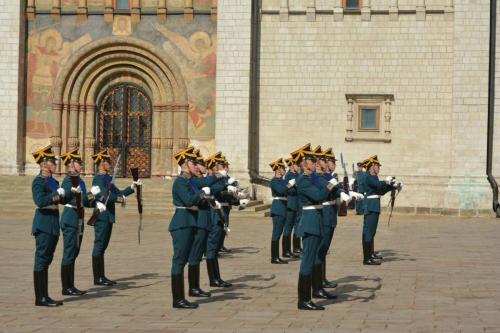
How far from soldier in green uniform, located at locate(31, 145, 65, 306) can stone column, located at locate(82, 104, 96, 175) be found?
64.6 feet

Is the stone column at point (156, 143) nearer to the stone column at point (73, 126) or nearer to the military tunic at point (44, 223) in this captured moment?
the stone column at point (73, 126)

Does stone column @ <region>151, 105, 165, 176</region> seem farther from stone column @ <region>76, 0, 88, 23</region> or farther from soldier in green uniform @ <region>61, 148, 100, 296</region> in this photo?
soldier in green uniform @ <region>61, 148, 100, 296</region>

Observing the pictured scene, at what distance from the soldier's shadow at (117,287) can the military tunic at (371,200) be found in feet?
13.6

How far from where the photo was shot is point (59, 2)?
31.4m

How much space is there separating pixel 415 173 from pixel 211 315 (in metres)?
20.1

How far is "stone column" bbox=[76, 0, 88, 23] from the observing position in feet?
102

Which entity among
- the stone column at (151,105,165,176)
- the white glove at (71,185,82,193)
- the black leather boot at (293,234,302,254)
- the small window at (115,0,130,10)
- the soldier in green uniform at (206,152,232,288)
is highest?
the small window at (115,0,130,10)

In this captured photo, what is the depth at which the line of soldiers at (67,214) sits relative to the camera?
11688 millimetres

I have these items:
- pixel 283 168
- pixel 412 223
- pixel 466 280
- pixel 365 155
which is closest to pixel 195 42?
pixel 365 155

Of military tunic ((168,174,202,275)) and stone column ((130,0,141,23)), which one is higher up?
stone column ((130,0,141,23))

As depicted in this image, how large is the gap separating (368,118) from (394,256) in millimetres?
13039

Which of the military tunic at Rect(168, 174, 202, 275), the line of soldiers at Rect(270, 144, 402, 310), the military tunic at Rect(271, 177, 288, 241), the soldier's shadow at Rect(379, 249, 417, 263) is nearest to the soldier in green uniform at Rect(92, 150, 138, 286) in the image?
the military tunic at Rect(168, 174, 202, 275)

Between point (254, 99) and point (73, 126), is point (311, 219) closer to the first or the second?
point (254, 99)

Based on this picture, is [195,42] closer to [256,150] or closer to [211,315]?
[256,150]
